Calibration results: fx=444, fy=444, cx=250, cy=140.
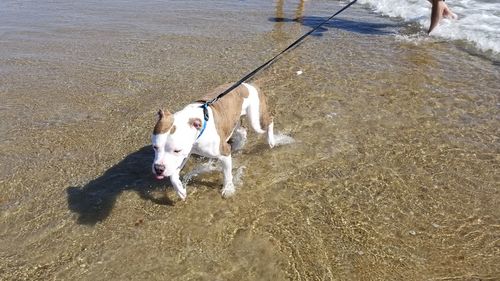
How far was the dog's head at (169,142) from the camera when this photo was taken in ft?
12.5

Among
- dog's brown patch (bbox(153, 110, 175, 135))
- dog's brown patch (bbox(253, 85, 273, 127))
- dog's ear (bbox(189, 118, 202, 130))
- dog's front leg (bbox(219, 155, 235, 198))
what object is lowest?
dog's front leg (bbox(219, 155, 235, 198))

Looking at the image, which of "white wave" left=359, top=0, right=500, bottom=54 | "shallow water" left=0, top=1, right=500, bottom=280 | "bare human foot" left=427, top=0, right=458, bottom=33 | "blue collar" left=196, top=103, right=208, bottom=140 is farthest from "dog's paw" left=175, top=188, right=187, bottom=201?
"bare human foot" left=427, top=0, right=458, bottom=33

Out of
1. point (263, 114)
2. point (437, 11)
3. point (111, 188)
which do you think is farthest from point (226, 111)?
point (437, 11)

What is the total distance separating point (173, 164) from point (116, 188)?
4.82 ft

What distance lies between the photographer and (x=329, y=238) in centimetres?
426

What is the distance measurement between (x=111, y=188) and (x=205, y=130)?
148 cm

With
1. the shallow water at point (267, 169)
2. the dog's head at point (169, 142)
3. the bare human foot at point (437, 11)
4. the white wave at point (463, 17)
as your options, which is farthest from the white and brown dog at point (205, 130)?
the bare human foot at point (437, 11)

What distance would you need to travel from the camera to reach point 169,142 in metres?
3.82

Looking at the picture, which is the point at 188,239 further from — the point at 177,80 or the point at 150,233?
the point at 177,80

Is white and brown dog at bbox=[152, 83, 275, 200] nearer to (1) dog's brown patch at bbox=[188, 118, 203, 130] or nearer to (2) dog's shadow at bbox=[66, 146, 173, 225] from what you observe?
(1) dog's brown patch at bbox=[188, 118, 203, 130]

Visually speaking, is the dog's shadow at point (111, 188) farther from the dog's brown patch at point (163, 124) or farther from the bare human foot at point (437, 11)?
the bare human foot at point (437, 11)

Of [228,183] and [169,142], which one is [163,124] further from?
[228,183]

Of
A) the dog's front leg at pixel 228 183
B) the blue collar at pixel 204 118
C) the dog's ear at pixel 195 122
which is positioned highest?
the dog's ear at pixel 195 122

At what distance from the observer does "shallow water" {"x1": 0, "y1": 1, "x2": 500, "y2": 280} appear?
13.4 feet
